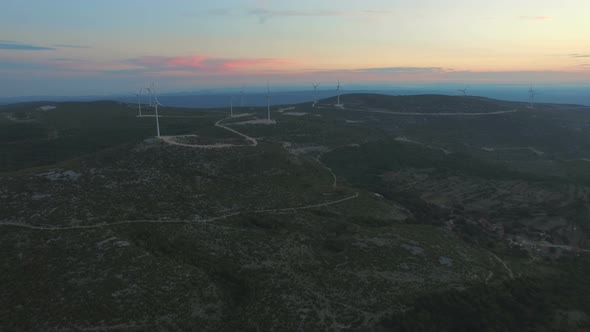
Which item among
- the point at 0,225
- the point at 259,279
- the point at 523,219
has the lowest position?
the point at 523,219

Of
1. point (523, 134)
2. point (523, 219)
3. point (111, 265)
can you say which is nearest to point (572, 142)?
point (523, 134)

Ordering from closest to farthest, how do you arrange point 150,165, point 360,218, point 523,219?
1. point 360,218
2. point 150,165
3. point 523,219

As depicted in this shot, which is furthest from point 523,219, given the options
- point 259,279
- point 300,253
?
point 259,279

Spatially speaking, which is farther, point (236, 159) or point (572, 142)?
point (572, 142)

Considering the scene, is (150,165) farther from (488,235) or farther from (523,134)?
(523,134)

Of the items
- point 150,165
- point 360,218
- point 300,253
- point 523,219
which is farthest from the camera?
point 523,219

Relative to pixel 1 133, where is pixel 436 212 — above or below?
below
